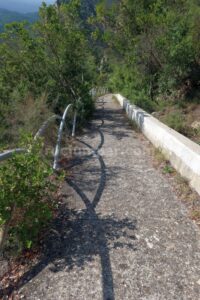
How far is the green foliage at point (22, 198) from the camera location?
131 inches

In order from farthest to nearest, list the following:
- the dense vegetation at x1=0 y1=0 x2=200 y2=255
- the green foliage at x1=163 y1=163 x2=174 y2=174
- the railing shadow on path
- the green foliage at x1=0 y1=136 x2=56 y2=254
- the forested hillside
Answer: the forested hillside < the dense vegetation at x1=0 y1=0 x2=200 y2=255 < the green foliage at x1=163 y1=163 x2=174 y2=174 < the green foliage at x1=0 y1=136 x2=56 y2=254 < the railing shadow on path

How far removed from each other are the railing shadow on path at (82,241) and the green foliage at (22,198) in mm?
301

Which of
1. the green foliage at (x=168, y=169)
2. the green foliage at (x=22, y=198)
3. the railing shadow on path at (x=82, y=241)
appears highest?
the green foliage at (x=22, y=198)

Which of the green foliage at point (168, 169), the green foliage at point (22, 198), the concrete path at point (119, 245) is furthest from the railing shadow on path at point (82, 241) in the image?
the green foliage at point (168, 169)

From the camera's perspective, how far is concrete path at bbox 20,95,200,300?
9.80 feet

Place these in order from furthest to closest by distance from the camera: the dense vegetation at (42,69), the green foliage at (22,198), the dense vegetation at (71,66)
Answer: the dense vegetation at (42,69) < the dense vegetation at (71,66) < the green foliage at (22,198)

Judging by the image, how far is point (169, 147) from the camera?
22.1 ft

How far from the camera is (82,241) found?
373 centimetres

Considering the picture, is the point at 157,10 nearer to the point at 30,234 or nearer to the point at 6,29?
the point at 6,29

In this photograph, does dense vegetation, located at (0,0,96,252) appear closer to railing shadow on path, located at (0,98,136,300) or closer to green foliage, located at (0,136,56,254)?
railing shadow on path, located at (0,98,136,300)

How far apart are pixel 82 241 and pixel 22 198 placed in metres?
0.97

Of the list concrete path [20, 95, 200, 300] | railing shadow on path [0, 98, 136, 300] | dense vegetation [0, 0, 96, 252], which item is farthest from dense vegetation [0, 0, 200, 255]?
concrete path [20, 95, 200, 300]

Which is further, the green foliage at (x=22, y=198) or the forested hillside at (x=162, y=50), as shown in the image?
the forested hillside at (x=162, y=50)

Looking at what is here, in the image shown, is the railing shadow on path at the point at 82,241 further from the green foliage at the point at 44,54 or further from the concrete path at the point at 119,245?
the green foliage at the point at 44,54
